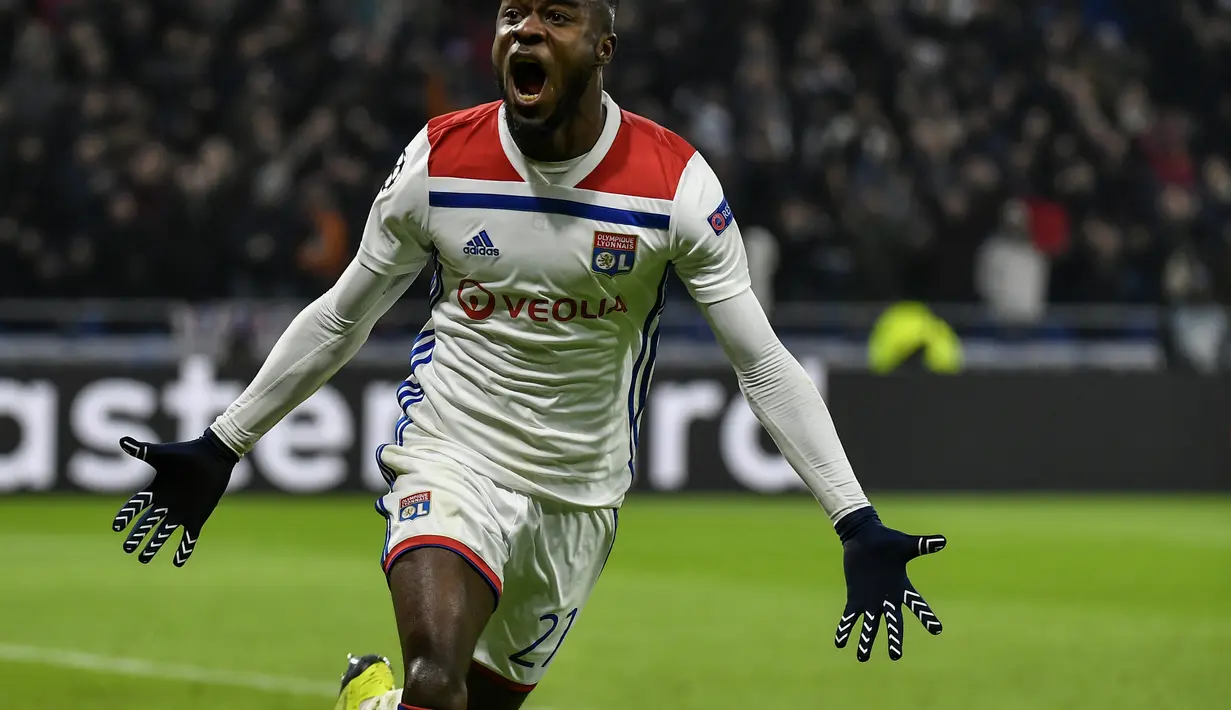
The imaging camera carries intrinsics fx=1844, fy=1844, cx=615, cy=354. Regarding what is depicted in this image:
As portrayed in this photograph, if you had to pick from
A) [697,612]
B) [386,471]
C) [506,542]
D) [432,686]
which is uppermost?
[386,471]

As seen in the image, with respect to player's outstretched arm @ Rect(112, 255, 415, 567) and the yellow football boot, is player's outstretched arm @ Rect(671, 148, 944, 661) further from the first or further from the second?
the yellow football boot

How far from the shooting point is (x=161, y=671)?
26.5 ft

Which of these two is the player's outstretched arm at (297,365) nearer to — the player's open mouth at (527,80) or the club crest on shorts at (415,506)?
the player's open mouth at (527,80)

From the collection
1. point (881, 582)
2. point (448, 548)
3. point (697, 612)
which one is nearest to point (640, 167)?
point (448, 548)

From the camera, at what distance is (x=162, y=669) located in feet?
26.6

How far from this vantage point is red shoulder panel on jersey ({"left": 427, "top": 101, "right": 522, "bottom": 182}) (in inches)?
187

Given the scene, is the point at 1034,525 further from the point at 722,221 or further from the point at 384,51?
the point at 722,221

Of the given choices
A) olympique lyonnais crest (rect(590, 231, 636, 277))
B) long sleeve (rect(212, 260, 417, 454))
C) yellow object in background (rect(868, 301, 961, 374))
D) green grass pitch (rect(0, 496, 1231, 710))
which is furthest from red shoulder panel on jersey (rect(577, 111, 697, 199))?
yellow object in background (rect(868, 301, 961, 374))

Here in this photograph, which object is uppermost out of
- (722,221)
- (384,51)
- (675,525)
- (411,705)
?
(384,51)

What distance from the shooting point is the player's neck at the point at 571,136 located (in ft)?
15.4

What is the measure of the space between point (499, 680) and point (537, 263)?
3.78ft

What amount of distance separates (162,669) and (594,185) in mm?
4286

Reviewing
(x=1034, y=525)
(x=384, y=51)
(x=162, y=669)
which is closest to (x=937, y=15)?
(x=384, y=51)

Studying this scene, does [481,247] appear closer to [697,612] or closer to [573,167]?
[573,167]
